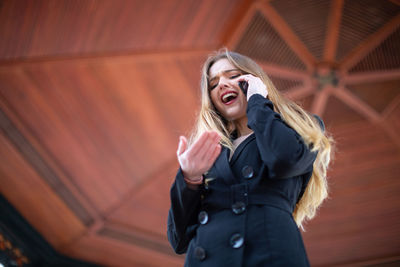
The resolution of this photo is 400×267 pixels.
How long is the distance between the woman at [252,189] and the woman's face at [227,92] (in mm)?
57

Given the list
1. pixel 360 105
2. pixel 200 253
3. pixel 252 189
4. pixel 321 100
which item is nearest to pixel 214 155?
pixel 252 189

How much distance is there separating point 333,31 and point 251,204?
3973 millimetres

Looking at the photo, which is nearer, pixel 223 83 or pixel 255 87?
pixel 255 87

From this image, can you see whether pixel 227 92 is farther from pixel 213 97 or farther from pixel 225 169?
pixel 225 169

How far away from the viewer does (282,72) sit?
197 inches

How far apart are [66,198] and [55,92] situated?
4.19ft

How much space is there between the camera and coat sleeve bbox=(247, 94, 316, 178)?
1174 mm

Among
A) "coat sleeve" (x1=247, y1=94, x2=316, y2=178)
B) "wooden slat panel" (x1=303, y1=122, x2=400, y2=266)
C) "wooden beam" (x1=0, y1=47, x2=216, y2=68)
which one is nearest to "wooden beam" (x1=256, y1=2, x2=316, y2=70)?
"wooden beam" (x1=0, y1=47, x2=216, y2=68)

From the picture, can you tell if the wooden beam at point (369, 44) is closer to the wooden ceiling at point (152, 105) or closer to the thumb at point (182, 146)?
the wooden ceiling at point (152, 105)

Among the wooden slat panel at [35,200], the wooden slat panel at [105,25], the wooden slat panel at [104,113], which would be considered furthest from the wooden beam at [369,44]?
the wooden slat panel at [35,200]

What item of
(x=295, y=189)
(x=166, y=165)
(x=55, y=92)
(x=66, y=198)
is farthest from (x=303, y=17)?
(x=295, y=189)

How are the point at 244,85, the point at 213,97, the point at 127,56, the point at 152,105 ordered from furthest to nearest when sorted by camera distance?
1. the point at 152,105
2. the point at 127,56
3. the point at 213,97
4. the point at 244,85

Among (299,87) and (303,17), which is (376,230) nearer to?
(299,87)

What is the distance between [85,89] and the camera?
4.52 m
